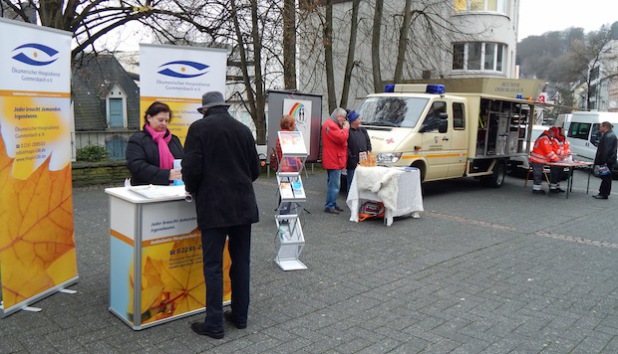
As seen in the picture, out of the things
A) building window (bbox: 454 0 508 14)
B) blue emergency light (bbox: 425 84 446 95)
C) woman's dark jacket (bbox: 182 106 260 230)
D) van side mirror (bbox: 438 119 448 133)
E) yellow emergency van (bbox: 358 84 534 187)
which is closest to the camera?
woman's dark jacket (bbox: 182 106 260 230)

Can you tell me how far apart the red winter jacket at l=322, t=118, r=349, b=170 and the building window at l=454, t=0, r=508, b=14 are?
1776 centimetres

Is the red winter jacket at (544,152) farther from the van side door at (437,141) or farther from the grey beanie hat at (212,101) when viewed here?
the grey beanie hat at (212,101)

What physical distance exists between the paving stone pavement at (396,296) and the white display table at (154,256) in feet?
0.52

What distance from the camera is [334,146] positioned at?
8.91 meters

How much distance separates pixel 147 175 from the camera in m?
4.57

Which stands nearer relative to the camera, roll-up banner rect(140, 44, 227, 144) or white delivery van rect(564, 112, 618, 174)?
roll-up banner rect(140, 44, 227, 144)

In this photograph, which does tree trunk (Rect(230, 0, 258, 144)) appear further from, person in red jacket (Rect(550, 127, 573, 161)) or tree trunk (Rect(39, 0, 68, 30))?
person in red jacket (Rect(550, 127, 573, 161))

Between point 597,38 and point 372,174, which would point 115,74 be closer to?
point 372,174

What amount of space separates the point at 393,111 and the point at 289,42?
16.0 feet

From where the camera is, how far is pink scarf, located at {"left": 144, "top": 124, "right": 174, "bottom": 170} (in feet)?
15.4

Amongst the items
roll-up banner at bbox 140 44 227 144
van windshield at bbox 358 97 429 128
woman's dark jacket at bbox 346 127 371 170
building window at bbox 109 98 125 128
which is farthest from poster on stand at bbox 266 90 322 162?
building window at bbox 109 98 125 128

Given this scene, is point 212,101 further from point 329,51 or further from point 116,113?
point 116,113

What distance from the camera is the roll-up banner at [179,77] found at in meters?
5.60

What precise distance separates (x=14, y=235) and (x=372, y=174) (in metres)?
5.47
